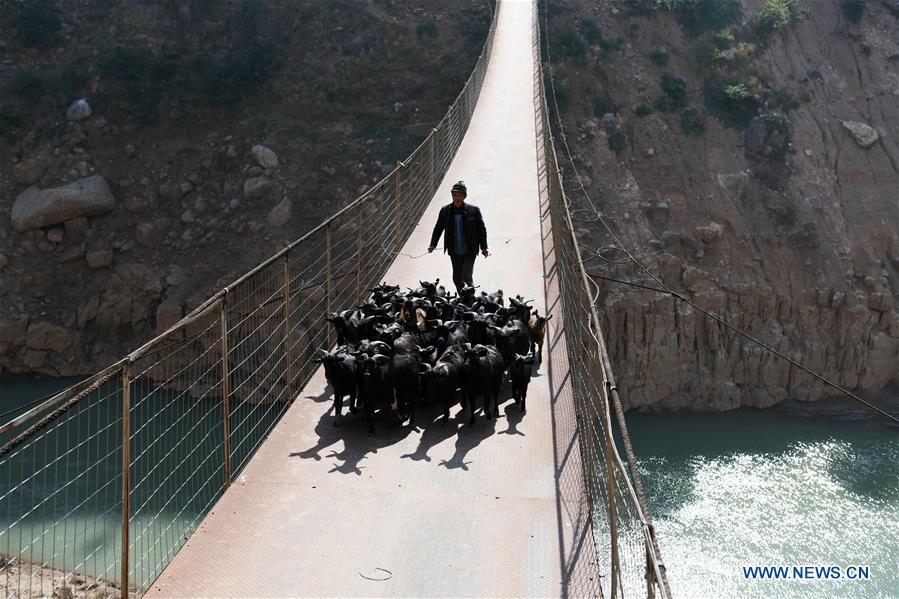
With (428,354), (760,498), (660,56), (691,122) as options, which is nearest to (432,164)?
(428,354)

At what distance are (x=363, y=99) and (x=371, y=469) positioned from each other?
62.0ft

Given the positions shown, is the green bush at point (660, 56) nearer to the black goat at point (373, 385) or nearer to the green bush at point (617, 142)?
the green bush at point (617, 142)

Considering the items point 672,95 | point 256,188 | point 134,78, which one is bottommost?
point 256,188

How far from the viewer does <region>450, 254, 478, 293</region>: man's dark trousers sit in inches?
336

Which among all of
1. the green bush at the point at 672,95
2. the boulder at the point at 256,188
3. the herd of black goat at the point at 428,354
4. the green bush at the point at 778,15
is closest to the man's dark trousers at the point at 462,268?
the herd of black goat at the point at 428,354

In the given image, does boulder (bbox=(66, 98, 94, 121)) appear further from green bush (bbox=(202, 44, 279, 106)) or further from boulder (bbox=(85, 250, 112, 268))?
boulder (bbox=(85, 250, 112, 268))

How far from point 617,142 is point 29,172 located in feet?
49.4

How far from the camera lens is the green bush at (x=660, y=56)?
23.4 m

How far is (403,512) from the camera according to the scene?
4.72 metres

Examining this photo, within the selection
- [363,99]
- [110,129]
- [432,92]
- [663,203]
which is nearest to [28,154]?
[110,129]

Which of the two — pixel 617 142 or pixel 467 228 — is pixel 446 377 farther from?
pixel 617 142

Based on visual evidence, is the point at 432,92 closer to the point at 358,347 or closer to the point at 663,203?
the point at 663,203

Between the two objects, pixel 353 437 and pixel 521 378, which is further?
pixel 521 378

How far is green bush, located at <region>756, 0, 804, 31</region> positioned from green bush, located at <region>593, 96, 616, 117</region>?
6095 millimetres
